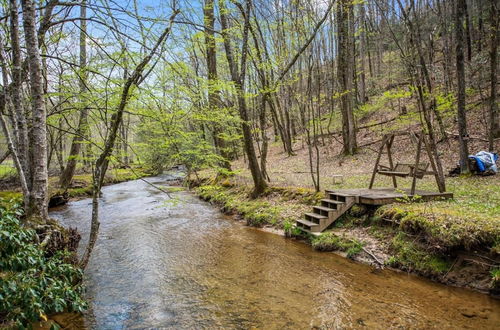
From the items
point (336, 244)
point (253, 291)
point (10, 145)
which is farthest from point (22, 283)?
point (336, 244)

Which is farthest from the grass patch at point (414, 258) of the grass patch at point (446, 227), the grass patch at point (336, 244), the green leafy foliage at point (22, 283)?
the green leafy foliage at point (22, 283)

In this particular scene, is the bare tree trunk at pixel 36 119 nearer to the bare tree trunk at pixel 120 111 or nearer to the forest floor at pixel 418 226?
the bare tree trunk at pixel 120 111

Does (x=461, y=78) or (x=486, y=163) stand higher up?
(x=461, y=78)

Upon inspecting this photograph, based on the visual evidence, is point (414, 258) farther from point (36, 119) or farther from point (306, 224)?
point (36, 119)

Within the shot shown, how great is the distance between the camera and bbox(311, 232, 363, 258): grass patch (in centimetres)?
650

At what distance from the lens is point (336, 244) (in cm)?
695

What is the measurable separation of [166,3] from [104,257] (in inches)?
241

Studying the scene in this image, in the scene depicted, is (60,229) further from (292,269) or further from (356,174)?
(356,174)

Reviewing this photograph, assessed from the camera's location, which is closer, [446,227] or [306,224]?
[446,227]

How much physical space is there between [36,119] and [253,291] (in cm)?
449

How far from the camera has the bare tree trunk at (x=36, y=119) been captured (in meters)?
4.05

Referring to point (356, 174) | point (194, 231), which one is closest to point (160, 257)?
point (194, 231)

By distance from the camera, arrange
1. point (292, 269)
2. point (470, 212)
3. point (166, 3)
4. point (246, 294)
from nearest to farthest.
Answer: point (166, 3) < point (246, 294) < point (470, 212) < point (292, 269)

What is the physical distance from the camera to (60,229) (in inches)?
205
